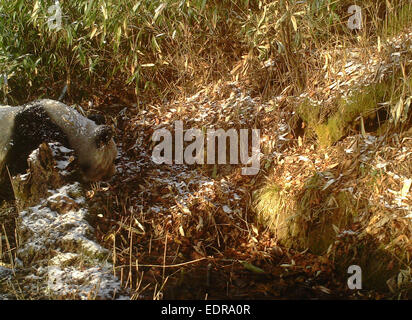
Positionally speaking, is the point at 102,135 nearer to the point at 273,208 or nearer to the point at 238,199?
the point at 238,199

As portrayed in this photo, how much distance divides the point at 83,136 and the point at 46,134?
0.97ft

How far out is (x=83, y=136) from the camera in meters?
3.42

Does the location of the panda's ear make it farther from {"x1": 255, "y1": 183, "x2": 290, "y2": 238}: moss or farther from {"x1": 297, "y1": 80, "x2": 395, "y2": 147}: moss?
{"x1": 297, "y1": 80, "x2": 395, "y2": 147}: moss

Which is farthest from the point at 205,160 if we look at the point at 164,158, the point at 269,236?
the point at 269,236

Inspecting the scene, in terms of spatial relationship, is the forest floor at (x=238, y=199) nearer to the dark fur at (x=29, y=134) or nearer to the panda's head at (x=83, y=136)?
the panda's head at (x=83, y=136)

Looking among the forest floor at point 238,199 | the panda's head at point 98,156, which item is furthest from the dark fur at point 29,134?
the forest floor at point 238,199

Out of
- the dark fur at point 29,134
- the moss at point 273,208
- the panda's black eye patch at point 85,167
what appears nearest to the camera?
the moss at point 273,208

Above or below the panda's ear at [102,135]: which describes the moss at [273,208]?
below

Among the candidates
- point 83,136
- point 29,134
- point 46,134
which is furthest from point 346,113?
point 29,134

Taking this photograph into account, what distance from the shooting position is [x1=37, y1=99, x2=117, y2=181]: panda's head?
11.1ft

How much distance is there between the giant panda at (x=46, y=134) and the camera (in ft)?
10.9

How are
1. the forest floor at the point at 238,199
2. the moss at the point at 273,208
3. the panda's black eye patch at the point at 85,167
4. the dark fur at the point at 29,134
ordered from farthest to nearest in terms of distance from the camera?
the panda's black eye patch at the point at 85,167 < the dark fur at the point at 29,134 < the moss at the point at 273,208 < the forest floor at the point at 238,199

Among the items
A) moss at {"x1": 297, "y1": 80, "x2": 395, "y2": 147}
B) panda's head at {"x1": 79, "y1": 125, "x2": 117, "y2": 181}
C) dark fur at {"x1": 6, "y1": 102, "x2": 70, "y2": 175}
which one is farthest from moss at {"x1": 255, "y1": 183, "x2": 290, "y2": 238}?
dark fur at {"x1": 6, "y1": 102, "x2": 70, "y2": 175}
